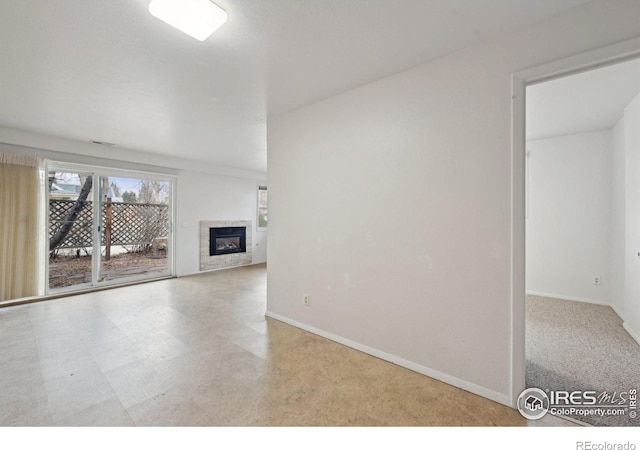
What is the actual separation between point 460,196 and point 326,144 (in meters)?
1.40

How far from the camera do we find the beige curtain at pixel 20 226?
3.69m

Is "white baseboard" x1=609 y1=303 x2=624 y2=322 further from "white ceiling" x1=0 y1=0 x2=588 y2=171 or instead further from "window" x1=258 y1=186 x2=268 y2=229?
"window" x1=258 y1=186 x2=268 y2=229

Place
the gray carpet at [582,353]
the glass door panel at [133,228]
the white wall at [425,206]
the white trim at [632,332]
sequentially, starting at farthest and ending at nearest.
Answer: the glass door panel at [133,228] → the white trim at [632,332] → the gray carpet at [582,353] → the white wall at [425,206]

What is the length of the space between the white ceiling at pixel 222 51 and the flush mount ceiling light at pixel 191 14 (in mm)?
75

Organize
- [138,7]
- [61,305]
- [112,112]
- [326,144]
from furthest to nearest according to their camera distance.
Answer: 1. [61,305]
2. [112,112]
3. [326,144]
4. [138,7]

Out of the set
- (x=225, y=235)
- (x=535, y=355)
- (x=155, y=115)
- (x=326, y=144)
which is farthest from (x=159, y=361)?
(x=225, y=235)

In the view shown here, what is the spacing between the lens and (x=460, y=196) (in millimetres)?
1938

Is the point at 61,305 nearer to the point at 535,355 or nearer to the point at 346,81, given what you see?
the point at 346,81

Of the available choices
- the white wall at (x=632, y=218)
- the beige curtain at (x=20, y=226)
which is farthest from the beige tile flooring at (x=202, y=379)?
the white wall at (x=632, y=218)

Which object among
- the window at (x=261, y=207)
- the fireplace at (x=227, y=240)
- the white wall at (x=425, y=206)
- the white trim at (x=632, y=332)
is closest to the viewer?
the white wall at (x=425, y=206)

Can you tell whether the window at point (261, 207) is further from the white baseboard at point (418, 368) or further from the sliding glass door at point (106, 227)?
the white baseboard at point (418, 368)

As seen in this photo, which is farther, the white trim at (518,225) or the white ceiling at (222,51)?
the white trim at (518,225)

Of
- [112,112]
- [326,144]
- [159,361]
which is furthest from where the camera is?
[112,112]

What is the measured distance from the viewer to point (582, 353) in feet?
7.79
